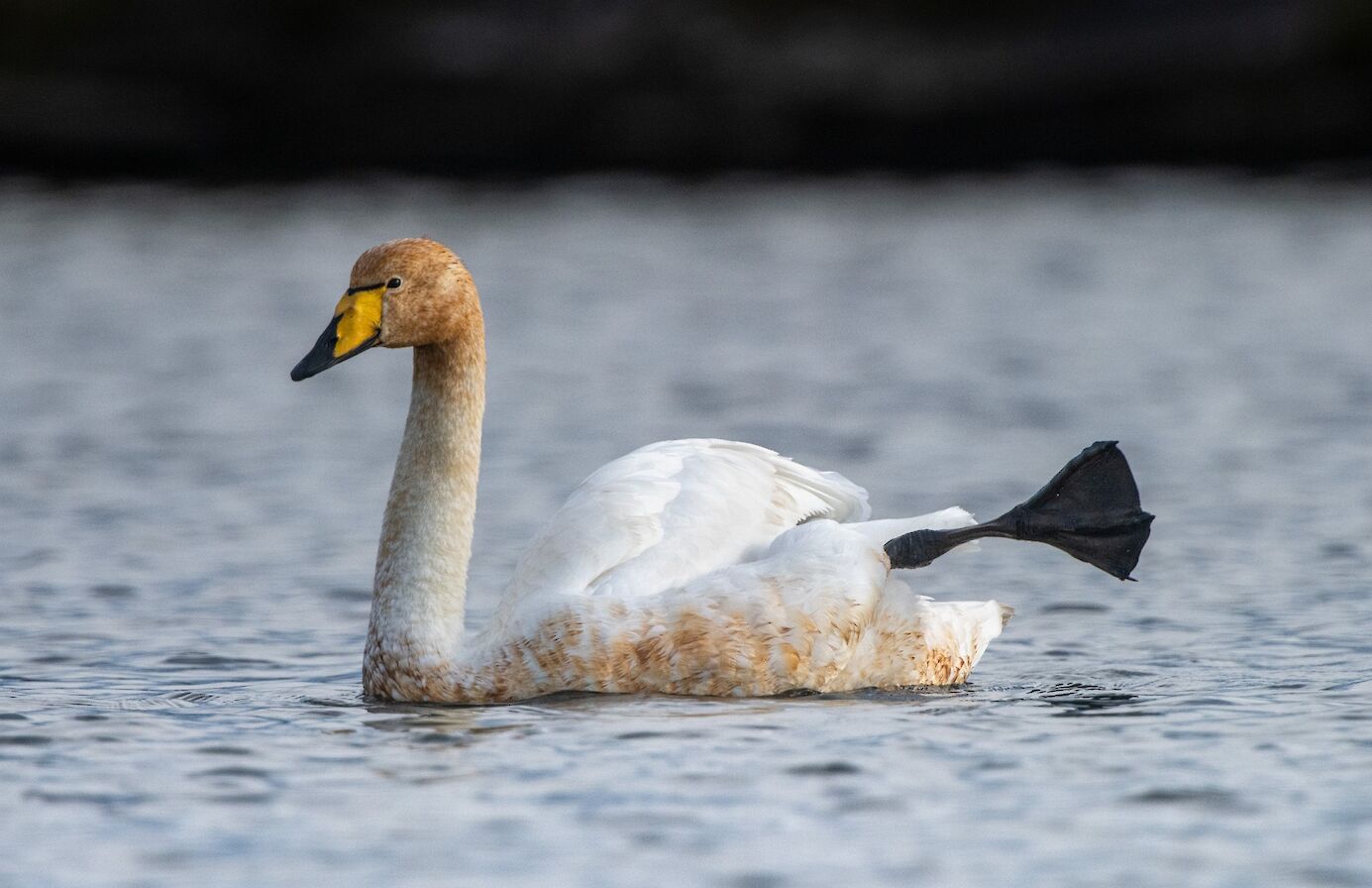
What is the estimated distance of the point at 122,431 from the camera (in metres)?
15.3

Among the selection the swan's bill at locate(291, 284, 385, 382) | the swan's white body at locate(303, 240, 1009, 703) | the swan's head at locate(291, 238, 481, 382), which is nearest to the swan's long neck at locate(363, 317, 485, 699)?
the swan's white body at locate(303, 240, 1009, 703)

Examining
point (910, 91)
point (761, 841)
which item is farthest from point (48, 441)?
point (910, 91)

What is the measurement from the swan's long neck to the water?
0.65ft

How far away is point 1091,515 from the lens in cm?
832

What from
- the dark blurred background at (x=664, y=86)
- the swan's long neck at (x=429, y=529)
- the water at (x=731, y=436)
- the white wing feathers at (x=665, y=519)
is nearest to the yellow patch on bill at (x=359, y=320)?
the swan's long neck at (x=429, y=529)

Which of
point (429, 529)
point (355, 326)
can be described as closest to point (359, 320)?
point (355, 326)

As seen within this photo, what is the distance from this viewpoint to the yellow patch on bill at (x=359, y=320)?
809 centimetres

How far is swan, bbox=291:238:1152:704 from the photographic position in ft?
25.6

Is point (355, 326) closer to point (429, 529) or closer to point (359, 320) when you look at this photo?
point (359, 320)

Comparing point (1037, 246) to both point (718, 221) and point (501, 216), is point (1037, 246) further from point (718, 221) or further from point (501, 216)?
point (501, 216)

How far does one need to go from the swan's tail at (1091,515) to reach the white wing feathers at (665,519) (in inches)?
21.7

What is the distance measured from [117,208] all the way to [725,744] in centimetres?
2403

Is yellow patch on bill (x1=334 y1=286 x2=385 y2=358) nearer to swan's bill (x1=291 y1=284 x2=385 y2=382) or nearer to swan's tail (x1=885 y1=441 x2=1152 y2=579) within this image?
swan's bill (x1=291 y1=284 x2=385 y2=382)

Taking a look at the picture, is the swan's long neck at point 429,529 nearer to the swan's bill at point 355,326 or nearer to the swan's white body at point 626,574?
the swan's white body at point 626,574
